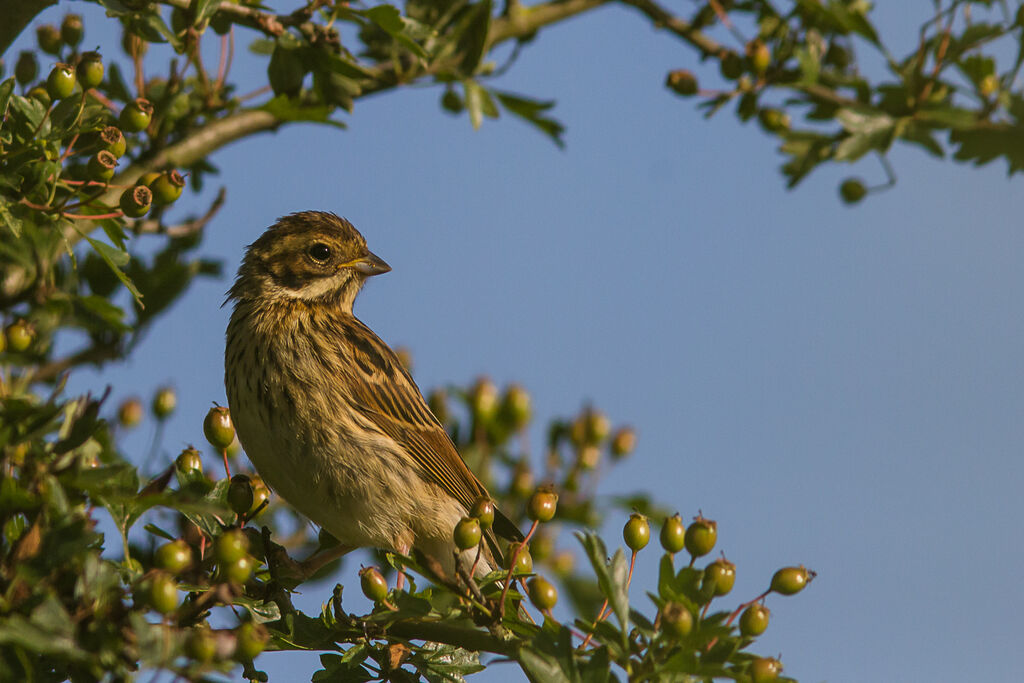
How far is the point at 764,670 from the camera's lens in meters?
2.98

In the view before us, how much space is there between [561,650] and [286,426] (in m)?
2.37

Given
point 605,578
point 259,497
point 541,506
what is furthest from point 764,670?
point 259,497

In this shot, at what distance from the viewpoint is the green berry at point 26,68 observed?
447 centimetres

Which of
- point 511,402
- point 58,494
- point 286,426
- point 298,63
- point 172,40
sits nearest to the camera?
point 58,494

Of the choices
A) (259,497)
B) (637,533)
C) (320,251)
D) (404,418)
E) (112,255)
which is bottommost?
(637,533)

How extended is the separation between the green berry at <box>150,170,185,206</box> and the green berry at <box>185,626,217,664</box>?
178 centimetres

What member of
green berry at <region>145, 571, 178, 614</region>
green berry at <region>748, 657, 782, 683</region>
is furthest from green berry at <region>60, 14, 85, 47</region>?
green berry at <region>748, 657, 782, 683</region>

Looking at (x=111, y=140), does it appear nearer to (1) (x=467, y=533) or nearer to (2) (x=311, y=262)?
(1) (x=467, y=533)

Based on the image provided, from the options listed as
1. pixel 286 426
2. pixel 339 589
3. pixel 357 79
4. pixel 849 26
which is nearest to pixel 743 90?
pixel 849 26

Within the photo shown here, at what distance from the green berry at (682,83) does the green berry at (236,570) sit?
3.25 meters

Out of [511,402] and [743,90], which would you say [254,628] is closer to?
[511,402]

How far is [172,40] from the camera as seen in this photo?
4.13m

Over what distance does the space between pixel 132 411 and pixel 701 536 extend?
334cm

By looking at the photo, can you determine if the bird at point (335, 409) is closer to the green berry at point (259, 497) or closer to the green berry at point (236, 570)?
the green berry at point (259, 497)
